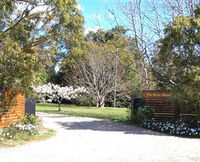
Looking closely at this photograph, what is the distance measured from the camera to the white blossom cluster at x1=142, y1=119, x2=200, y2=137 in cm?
1064

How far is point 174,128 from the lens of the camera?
11.1 metres

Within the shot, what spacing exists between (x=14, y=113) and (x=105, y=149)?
3.90 meters

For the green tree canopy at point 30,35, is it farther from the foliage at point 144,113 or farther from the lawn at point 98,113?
the lawn at point 98,113

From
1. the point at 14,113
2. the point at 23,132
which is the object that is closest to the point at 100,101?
the point at 14,113

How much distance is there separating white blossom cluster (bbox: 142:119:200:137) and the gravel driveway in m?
0.76

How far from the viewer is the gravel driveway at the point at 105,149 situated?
22.2 ft

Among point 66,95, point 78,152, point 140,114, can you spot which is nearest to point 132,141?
point 78,152

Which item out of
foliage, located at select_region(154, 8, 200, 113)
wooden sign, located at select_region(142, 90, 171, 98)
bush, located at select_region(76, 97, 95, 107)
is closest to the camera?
foliage, located at select_region(154, 8, 200, 113)

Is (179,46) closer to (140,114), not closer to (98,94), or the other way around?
(140,114)

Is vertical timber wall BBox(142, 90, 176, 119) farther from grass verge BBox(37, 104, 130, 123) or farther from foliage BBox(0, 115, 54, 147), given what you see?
foliage BBox(0, 115, 54, 147)

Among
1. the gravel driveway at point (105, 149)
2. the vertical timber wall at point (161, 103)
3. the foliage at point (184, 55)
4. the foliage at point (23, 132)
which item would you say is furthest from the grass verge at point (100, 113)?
the foliage at point (23, 132)

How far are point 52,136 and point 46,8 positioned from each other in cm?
Answer: 408

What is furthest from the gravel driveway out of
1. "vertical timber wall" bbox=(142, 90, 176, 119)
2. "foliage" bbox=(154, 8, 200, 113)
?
"vertical timber wall" bbox=(142, 90, 176, 119)

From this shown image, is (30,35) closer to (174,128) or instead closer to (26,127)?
(26,127)
